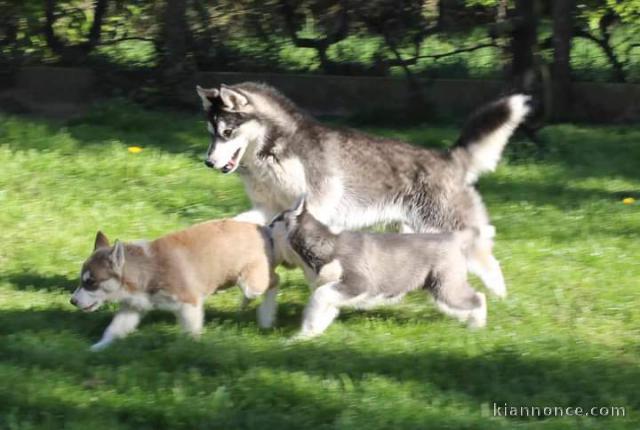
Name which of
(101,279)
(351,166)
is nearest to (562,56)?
(351,166)

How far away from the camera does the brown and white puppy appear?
6.59 metres

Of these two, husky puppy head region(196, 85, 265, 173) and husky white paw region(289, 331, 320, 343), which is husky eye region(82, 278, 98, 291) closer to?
husky white paw region(289, 331, 320, 343)

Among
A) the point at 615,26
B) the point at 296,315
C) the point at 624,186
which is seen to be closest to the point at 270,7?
the point at 615,26

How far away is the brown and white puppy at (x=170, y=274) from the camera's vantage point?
21.6ft

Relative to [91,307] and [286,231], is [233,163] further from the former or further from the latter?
[91,307]

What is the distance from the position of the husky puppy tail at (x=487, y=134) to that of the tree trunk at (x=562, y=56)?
5.81 metres

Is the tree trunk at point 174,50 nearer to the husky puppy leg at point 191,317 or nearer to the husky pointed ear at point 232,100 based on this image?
the husky pointed ear at point 232,100

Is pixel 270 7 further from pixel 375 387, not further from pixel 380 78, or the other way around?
pixel 375 387

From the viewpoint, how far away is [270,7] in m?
14.3

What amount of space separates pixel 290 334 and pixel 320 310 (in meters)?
0.31

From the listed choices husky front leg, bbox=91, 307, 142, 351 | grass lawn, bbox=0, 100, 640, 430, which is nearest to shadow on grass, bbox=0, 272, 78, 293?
grass lawn, bbox=0, 100, 640, 430

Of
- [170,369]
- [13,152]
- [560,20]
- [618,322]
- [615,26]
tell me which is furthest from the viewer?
[615,26]

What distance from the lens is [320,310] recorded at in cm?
667

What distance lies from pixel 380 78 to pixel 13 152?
5.30 meters
